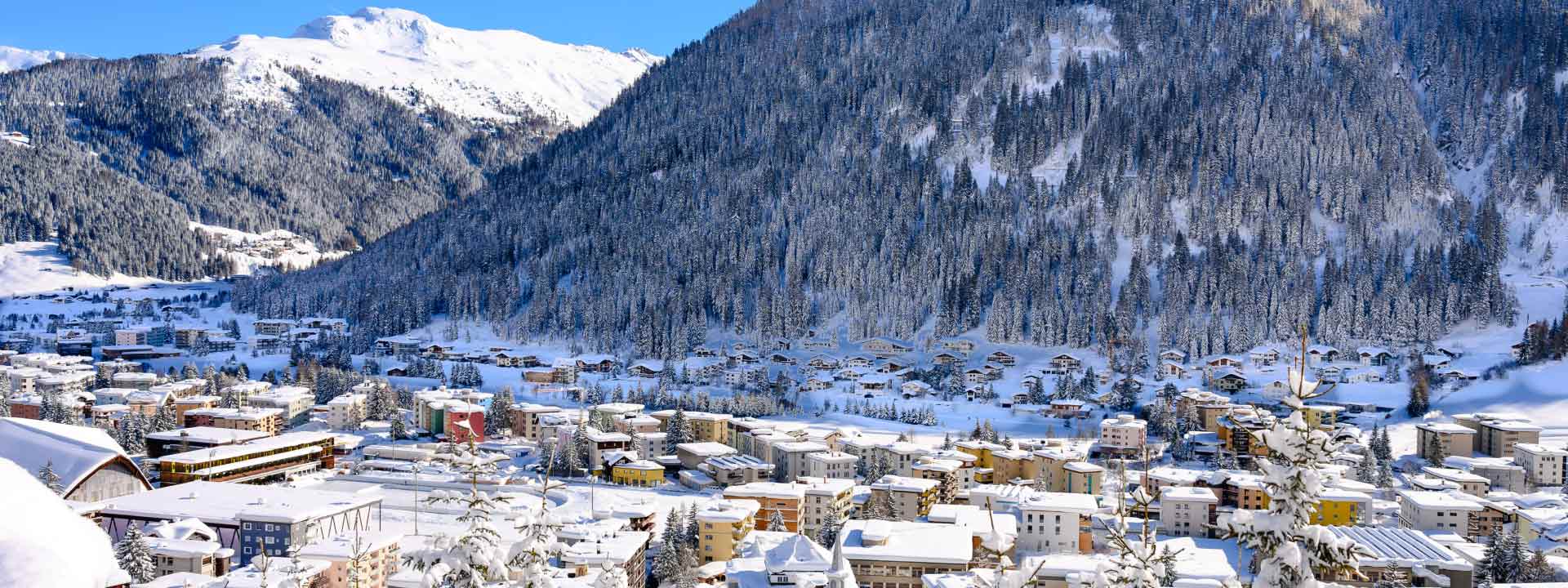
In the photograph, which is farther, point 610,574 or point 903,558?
point 903,558

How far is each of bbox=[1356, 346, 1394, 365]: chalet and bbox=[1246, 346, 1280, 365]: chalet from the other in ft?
16.6

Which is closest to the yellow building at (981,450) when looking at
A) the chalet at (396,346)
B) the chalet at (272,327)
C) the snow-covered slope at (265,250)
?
the chalet at (396,346)

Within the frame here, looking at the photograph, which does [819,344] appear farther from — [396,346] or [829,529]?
[829,529]

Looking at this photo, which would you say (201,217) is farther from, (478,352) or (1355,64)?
(1355,64)

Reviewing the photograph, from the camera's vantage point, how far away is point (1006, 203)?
350 ft

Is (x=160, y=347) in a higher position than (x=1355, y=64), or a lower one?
lower

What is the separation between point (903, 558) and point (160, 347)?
93.6 metres

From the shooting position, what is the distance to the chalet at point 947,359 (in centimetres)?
9056

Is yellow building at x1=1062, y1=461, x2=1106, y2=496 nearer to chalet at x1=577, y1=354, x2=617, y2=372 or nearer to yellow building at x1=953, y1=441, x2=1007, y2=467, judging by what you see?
yellow building at x1=953, y1=441, x2=1007, y2=467

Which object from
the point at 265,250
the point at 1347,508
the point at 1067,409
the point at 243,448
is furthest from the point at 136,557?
the point at 265,250

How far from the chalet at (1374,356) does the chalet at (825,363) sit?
35.3 metres

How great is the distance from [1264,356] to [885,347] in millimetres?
26727

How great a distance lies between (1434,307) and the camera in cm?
8694

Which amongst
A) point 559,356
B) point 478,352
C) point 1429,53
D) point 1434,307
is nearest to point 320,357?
point 478,352
